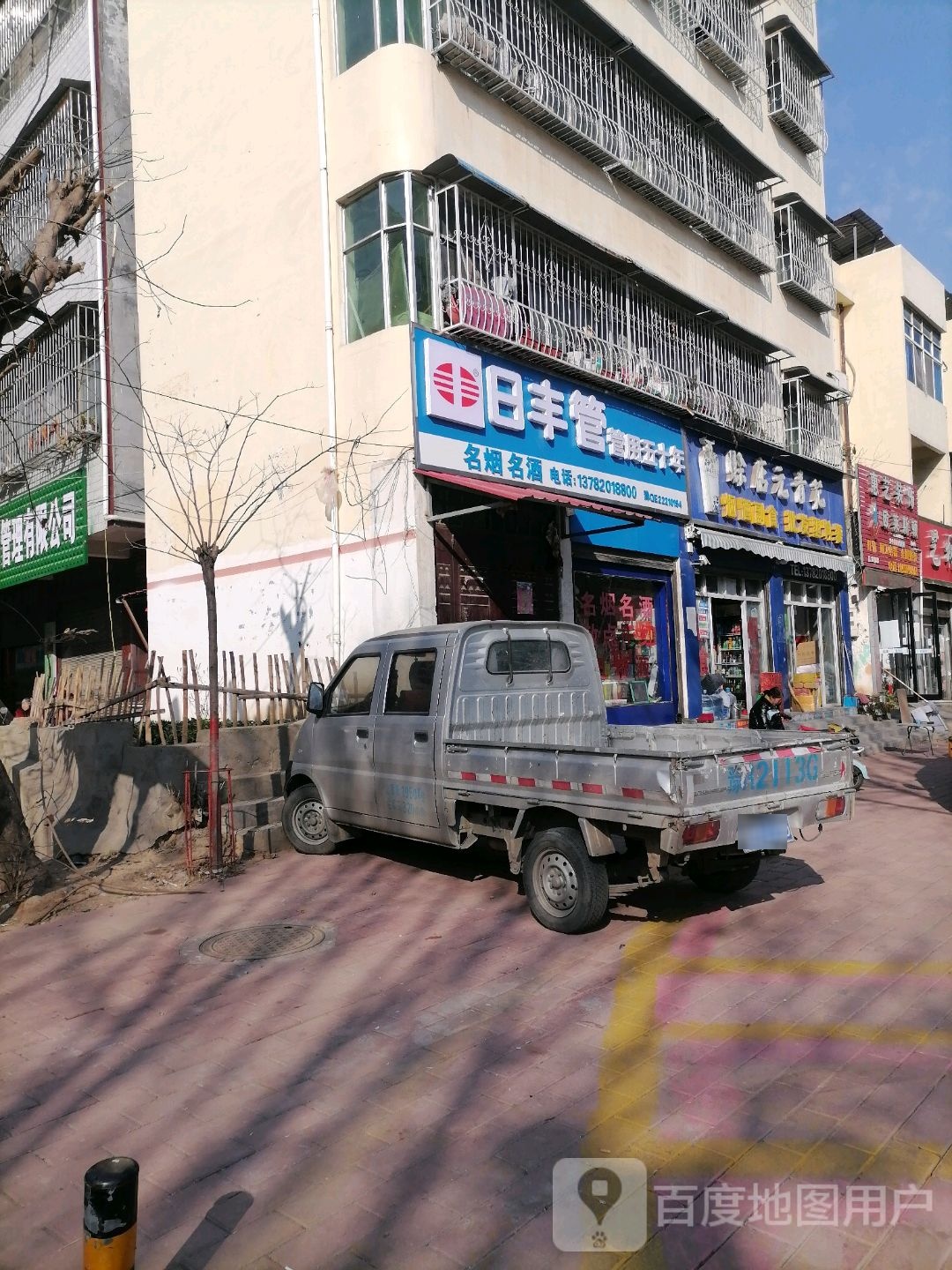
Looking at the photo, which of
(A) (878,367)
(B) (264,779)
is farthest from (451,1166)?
(A) (878,367)

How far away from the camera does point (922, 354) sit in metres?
25.5

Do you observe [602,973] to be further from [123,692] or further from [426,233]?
[426,233]

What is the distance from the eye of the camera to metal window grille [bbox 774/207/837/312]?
19.8 meters

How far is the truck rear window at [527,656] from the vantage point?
712cm

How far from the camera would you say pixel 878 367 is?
2406cm

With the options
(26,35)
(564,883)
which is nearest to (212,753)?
(564,883)

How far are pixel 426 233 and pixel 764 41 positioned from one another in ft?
43.9

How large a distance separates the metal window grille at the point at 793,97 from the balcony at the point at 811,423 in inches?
215

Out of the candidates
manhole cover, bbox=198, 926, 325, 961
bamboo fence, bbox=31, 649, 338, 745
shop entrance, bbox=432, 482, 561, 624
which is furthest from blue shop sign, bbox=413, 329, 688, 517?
manhole cover, bbox=198, 926, 325, 961

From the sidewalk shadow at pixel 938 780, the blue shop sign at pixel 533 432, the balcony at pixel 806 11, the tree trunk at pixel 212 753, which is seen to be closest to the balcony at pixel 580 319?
the blue shop sign at pixel 533 432

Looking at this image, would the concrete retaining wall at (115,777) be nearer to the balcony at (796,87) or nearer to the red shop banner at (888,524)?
the red shop banner at (888,524)

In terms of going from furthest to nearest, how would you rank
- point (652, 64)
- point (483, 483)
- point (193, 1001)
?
point (652, 64), point (483, 483), point (193, 1001)

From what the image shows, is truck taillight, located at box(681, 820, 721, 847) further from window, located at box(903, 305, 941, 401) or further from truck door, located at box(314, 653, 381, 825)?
window, located at box(903, 305, 941, 401)

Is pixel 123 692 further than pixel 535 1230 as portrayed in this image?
Yes
